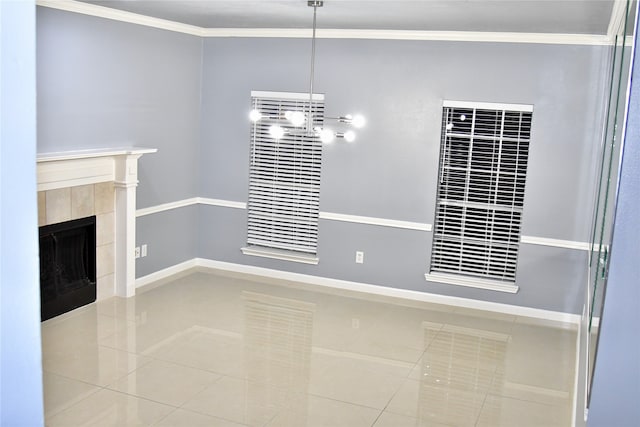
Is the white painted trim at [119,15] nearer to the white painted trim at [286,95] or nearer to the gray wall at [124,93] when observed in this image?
the gray wall at [124,93]

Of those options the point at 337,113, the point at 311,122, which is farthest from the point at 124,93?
the point at 337,113

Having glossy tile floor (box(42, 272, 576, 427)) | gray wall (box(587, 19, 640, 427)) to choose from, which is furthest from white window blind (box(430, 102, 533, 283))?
gray wall (box(587, 19, 640, 427))

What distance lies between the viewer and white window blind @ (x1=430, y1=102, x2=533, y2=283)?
20.0 ft

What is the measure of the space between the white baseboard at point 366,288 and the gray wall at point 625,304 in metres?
4.82

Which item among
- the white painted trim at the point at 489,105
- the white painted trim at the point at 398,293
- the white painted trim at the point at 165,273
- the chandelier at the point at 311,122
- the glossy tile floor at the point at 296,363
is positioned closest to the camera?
the glossy tile floor at the point at 296,363

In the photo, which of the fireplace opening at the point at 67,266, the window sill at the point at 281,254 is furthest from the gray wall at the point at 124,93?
the window sill at the point at 281,254

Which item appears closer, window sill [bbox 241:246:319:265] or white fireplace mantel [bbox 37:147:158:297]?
white fireplace mantel [bbox 37:147:158:297]

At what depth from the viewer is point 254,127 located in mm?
6996

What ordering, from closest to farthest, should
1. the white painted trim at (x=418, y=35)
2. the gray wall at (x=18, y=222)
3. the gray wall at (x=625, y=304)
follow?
the gray wall at (x=18, y=222) < the gray wall at (x=625, y=304) < the white painted trim at (x=418, y=35)

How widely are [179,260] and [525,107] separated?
3.98 meters

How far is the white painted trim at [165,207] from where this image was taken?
645cm

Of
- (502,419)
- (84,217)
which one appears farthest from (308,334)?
(84,217)

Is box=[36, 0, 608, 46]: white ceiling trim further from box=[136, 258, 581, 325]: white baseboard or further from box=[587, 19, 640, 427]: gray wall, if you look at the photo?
box=[587, 19, 640, 427]: gray wall

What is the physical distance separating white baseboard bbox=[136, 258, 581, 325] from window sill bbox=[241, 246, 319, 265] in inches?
6.4
